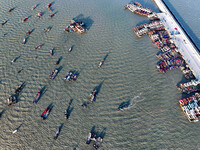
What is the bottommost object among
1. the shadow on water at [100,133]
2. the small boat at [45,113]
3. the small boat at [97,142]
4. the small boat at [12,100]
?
the small boat at [12,100]

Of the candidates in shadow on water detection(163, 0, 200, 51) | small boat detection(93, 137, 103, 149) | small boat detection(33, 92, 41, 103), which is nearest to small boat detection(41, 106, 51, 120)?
small boat detection(33, 92, 41, 103)

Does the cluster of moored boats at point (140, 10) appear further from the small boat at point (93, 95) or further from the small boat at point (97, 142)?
the small boat at point (97, 142)

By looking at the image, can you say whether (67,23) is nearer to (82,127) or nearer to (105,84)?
(105,84)

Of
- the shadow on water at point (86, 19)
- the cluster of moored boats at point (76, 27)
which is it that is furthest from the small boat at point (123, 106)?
the shadow on water at point (86, 19)

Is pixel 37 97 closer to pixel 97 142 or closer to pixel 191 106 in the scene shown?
pixel 97 142

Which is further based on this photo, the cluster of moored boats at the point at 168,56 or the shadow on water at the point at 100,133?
the cluster of moored boats at the point at 168,56

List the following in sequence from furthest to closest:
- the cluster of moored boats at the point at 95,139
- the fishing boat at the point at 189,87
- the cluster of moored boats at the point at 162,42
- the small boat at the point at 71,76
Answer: the cluster of moored boats at the point at 162,42 → the small boat at the point at 71,76 → the fishing boat at the point at 189,87 → the cluster of moored boats at the point at 95,139

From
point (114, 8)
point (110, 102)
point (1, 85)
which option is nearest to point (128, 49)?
point (110, 102)

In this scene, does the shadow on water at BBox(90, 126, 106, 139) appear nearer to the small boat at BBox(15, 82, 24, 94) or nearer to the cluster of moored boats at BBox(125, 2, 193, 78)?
the small boat at BBox(15, 82, 24, 94)
